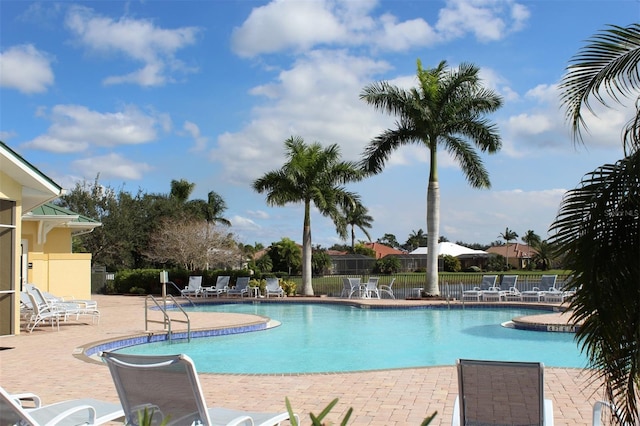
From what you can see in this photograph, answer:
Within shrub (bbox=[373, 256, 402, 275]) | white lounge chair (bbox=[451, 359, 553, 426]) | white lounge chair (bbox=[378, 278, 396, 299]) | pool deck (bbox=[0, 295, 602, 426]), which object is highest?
shrub (bbox=[373, 256, 402, 275])

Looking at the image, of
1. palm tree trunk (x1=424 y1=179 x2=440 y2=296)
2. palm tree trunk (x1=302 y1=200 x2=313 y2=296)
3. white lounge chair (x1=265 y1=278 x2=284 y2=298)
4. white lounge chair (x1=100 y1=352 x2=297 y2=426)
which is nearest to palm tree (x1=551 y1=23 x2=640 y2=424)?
white lounge chair (x1=100 y1=352 x2=297 y2=426)

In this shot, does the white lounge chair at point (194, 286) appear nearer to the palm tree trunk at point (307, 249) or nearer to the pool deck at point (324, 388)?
the palm tree trunk at point (307, 249)

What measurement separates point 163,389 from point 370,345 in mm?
9354

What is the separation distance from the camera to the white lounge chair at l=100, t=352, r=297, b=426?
4.41 meters

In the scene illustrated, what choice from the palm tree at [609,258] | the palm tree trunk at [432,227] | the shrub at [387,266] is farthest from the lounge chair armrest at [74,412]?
the shrub at [387,266]

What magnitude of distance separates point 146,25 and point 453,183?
1488 centimetres

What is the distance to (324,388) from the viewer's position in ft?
24.5

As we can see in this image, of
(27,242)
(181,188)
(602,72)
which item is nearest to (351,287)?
(27,242)

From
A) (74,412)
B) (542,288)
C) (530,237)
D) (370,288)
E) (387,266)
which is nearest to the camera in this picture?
(74,412)

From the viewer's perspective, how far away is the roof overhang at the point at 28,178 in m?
12.5

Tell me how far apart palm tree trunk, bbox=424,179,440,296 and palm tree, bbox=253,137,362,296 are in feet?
14.2

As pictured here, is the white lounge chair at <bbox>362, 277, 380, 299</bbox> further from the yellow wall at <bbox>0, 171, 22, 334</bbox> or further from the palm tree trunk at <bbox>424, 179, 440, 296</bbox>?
the yellow wall at <bbox>0, 171, 22, 334</bbox>

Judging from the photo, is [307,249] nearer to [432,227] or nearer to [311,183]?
[311,183]

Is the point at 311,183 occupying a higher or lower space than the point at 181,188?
lower
